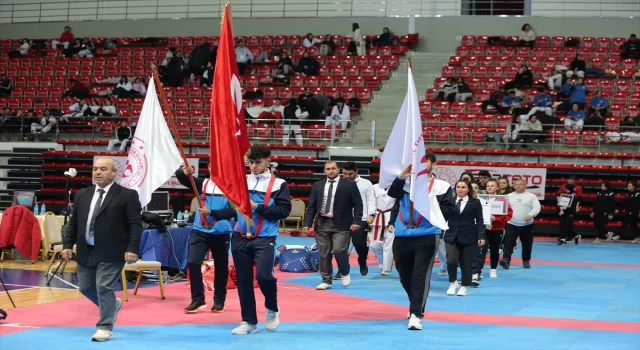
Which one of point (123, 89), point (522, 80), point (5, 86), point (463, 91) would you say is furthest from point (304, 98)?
point (5, 86)

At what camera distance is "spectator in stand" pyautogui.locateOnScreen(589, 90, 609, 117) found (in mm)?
26125

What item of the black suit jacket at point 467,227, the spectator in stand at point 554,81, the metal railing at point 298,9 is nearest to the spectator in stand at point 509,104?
the spectator in stand at point 554,81

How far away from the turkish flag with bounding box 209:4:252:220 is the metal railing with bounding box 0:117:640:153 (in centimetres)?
1711

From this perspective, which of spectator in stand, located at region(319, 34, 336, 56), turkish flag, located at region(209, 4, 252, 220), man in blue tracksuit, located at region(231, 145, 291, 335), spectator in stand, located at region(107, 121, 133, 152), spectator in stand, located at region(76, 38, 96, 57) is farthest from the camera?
spectator in stand, located at region(76, 38, 96, 57)

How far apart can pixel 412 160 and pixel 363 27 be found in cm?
2528

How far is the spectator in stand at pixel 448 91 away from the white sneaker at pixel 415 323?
19.3 metres

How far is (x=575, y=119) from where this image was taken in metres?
25.7

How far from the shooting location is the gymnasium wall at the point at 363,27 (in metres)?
32.3

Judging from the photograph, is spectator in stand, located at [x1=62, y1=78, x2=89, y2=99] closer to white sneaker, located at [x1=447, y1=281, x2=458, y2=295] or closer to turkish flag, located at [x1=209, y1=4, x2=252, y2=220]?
white sneaker, located at [x1=447, y1=281, x2=458, y2=295]

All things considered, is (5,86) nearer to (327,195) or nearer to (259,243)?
(327,195)

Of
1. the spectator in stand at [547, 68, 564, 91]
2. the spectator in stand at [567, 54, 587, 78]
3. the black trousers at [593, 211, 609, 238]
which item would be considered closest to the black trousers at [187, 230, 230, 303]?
the black trousers at [593, 211, 609, 238]

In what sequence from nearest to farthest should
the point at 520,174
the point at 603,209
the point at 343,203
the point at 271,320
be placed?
1. the point at 271,320
2. the point at 343,203
3. the point at 603,209
4. the point at 520,174

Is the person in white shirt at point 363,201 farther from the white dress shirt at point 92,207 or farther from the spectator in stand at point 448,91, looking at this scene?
the spectator in stand at point 448,91

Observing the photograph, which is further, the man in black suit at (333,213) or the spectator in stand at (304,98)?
the spectator in stand at (304,98)
